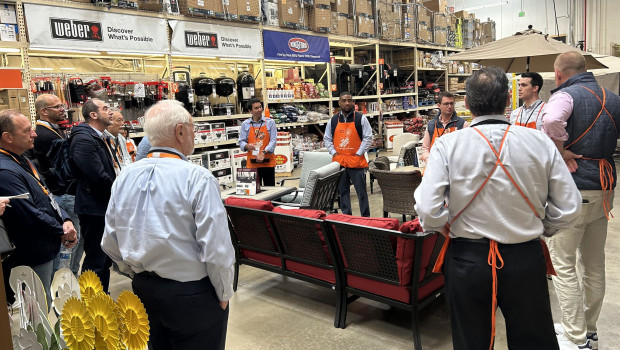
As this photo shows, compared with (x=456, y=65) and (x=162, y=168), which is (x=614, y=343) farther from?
(x=456, y=65)

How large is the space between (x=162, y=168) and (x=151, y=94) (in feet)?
17.4

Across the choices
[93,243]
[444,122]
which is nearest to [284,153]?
[444,122]

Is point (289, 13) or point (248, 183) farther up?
point (289, 13)

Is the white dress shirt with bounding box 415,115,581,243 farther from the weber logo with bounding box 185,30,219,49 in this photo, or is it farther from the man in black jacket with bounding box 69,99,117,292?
the weber logo with bounding box 185,30,219,49

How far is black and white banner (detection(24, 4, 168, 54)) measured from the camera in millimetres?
5582

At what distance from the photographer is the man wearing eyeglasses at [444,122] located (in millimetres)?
4812

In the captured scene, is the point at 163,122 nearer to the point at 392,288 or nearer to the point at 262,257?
the point at 392,288

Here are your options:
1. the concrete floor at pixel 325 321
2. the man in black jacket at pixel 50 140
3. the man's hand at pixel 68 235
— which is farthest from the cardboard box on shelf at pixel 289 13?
the man's hand at pixel 68 235

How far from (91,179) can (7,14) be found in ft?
11.2

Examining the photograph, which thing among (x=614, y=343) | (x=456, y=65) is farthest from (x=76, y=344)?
A: (x=456, y=65)

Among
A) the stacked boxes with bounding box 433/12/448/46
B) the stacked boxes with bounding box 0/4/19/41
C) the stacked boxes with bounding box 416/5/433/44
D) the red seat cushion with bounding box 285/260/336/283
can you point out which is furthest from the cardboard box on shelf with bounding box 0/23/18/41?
the stacked boxes with bounding box 433/12/448/46

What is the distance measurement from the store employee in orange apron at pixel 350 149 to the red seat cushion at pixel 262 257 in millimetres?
1957

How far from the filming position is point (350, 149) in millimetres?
5684

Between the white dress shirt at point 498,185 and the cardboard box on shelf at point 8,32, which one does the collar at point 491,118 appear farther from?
the cardboard box on shelf at point 8,32
